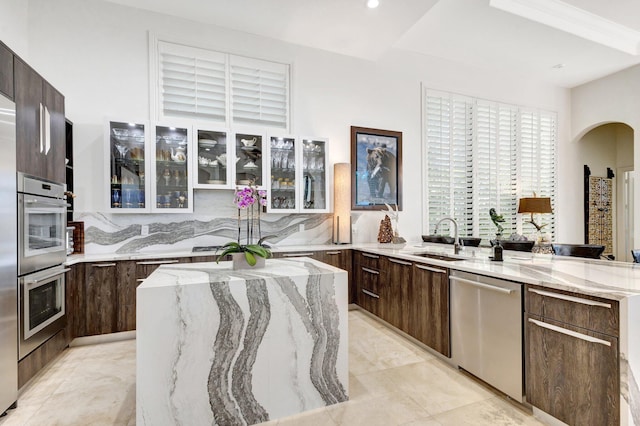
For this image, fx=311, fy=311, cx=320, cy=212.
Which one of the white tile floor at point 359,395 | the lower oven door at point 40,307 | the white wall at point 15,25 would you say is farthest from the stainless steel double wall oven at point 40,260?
the white wall at point 15,25

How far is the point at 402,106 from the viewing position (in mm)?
4742

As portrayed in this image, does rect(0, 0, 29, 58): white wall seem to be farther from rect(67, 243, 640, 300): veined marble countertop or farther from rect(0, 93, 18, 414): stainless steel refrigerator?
rect(67, 243, 640, 300): veined marble countertop

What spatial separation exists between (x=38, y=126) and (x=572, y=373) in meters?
3.91

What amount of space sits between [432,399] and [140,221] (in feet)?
10.9

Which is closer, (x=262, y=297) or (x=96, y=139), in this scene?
(x=262, y=297)

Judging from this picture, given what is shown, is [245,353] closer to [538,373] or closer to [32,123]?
[538,373]

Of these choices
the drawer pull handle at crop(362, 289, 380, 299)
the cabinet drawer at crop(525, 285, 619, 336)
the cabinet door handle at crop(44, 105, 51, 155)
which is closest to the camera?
the cabinet drawer at crop(525, 285, 619, 336)

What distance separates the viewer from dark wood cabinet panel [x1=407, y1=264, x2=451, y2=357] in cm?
258

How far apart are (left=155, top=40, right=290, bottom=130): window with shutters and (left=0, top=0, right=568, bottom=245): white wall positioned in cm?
13

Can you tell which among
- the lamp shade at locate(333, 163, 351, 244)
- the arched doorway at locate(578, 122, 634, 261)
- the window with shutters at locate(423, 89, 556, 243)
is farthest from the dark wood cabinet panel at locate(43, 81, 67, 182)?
the arched doorway at locate(578, 122, 634, 261)

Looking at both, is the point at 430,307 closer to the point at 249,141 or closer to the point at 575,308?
the point at 575,308

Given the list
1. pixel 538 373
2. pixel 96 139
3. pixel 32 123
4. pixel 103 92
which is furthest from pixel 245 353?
pixel 103 92

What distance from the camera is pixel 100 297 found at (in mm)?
2961

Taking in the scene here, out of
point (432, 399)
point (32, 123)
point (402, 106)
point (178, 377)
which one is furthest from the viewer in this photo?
point (402, 106)
